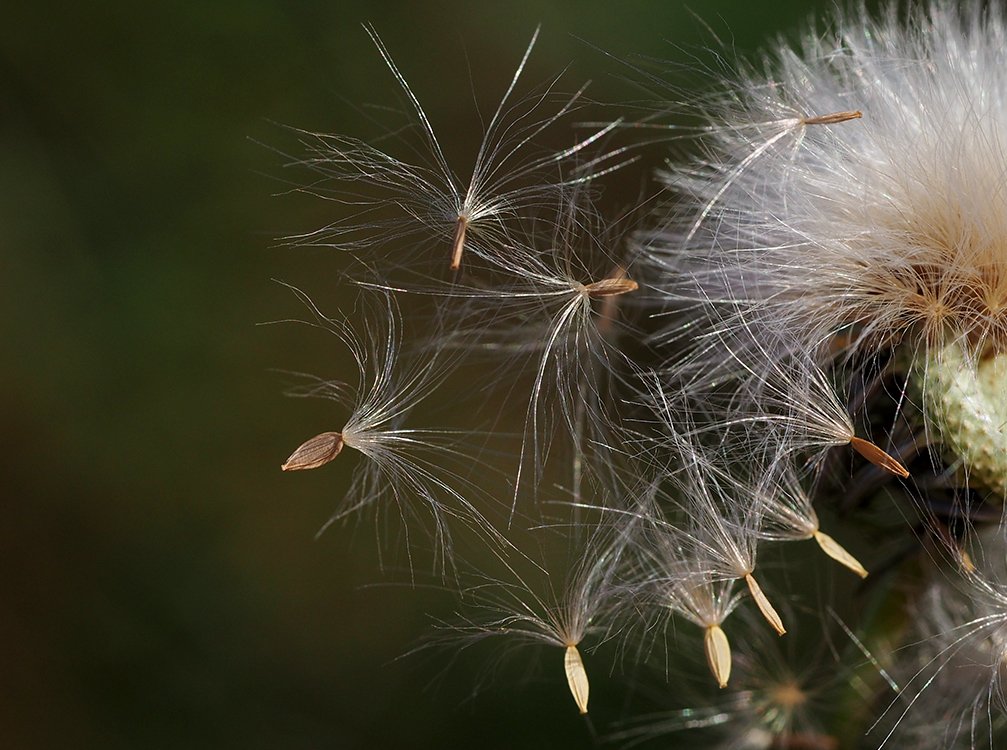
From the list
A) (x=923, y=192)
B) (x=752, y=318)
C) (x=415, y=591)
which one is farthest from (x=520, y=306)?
(x=415, y=591)

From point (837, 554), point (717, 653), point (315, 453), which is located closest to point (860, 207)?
point (837, 554)

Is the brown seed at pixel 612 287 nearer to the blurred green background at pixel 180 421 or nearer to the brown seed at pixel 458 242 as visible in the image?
the brown seed at pixel 458 242

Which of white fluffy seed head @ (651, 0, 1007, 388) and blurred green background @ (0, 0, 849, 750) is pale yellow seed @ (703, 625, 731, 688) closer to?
white fluffy seed head @ (651, 0, 1007, 388)

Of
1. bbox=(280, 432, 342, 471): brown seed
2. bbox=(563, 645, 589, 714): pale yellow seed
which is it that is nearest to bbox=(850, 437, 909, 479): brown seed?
bbox=(563, 645, 589, 714): pale yellow seed

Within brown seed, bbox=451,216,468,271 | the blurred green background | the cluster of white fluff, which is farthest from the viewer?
the blurred green background

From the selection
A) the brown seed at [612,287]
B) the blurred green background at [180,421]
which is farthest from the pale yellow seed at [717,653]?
the blurred green background at [180,421]

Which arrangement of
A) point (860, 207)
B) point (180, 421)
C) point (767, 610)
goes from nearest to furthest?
point (767, 610) < point (860, 207) < point (180, 421)

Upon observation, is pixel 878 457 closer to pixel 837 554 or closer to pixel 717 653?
pixel 837 554
